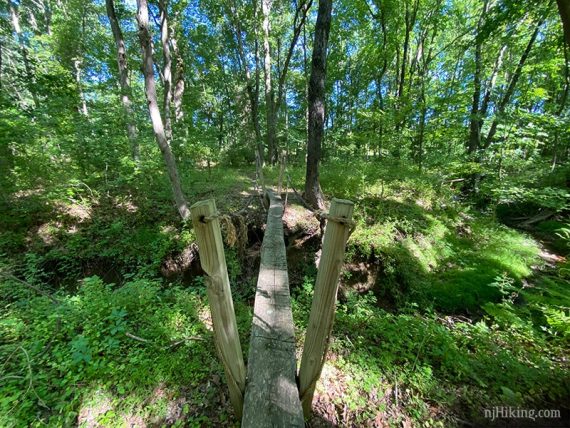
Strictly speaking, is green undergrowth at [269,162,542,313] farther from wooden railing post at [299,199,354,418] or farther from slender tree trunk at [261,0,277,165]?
slender tree trunk at [261,0,277,165]

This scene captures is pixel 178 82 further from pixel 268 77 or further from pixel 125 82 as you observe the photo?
pixel 125 82

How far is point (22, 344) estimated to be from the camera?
2.06m

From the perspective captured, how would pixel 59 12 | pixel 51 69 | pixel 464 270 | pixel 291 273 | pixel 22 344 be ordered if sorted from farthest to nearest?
pixel 59 12
pixel 51 69
pixel 291 273
pixel 464 270
pixel 22 344

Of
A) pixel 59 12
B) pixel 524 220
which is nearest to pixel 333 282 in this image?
pixel 524 220

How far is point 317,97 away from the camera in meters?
5.19

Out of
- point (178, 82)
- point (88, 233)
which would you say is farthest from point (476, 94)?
point (178, 82)

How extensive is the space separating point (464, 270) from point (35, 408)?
6459 mm

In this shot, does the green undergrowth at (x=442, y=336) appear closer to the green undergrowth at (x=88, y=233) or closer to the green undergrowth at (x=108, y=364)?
the green undergrowth at (x=108, y=364)

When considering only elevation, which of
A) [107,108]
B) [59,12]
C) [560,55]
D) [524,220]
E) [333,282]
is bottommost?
[524,220]

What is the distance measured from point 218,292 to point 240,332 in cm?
157

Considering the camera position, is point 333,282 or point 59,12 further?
point 59,12

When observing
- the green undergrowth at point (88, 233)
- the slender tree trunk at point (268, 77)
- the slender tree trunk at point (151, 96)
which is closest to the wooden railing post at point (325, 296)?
the green undergrowth at point (88, 233)

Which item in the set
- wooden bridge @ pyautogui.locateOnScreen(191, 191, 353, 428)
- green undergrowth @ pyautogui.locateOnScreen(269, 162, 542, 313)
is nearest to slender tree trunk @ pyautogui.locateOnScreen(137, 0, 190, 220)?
green undergrowth @ pyautogui.locateOnScreen(269, 162, 542, 313)

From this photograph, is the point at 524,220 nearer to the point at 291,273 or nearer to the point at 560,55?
the point at 560,55
